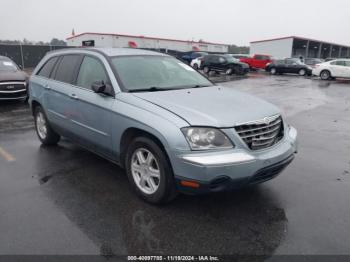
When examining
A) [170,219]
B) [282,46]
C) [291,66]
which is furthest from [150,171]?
[282,46]

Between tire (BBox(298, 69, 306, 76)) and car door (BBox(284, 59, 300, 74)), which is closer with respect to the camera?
tire (BBox(298, 69, 306, 76))

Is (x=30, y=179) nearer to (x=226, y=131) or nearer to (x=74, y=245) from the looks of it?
(x=74, y=245)

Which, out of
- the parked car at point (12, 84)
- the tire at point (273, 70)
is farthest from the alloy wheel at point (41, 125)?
the tire at point (273, 70)

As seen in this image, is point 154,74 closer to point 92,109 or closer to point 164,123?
point 92,109

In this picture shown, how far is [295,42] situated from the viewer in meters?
57.1

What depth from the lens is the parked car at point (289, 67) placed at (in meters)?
27.6

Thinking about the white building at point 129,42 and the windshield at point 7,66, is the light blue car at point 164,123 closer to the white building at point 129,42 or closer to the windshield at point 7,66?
the windshield at point 7,66

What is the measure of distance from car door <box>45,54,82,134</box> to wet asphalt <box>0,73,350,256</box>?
2.13 feet

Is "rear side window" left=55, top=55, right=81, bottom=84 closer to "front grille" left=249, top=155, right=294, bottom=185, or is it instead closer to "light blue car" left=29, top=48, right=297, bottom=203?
"light blue car" left=29, top=48, right=297, bottom=203

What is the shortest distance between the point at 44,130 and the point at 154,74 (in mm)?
2668

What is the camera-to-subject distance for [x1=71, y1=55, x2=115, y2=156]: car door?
4.23 metres

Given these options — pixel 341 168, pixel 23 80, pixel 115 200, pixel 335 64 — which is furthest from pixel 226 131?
pixel 335 64

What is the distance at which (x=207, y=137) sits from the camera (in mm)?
3383

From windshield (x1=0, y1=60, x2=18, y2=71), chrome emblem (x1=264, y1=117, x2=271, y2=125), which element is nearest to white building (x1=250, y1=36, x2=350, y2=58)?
windshield (x1=0, y1=60, x2=18, y2=71)
